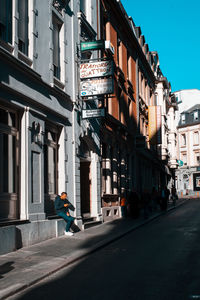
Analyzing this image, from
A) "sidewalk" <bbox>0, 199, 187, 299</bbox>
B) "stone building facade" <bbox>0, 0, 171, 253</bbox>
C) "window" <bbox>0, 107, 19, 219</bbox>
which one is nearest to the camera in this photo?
"sidewalk" <bbox>0, 199, 187, 299</bbox>

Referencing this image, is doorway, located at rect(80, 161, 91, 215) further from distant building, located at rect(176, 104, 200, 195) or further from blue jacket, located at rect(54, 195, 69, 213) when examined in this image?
distant building, located at rect(176, 104, 200, 195)

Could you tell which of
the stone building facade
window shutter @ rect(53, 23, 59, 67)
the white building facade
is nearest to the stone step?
the stone building facade

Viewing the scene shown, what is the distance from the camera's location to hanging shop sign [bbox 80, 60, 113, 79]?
624 inches

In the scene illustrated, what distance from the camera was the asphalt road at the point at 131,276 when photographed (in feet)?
20.4

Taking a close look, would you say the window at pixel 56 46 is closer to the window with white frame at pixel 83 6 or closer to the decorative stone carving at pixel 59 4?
the decorative stone carving at pixel 59 4

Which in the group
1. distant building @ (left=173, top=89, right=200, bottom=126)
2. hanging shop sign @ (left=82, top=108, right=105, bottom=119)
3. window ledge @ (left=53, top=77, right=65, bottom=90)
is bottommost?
hanging shop sign @ (left=82, top=108, right=105, bottom=119)

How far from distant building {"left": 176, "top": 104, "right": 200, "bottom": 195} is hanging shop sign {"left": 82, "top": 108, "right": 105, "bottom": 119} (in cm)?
5533

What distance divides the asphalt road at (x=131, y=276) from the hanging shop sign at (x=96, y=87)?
6.75 m

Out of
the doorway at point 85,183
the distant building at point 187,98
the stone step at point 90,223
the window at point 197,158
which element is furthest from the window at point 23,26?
the distant building at point 187,98

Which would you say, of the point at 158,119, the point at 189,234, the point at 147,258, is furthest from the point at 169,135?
the point at 147,258

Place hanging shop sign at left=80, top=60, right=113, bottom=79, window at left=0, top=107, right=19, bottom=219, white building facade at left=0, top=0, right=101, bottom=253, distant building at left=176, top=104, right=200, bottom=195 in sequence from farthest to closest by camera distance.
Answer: distant building at left=176, top=104, right=200, bottom=195 → hanging shop sign at left=80, top=60, right=113, bottom=79 → white building facade at left=0, top=0, right=101, bottom=253 → window at left=0, top=107, right=19, bottom=219

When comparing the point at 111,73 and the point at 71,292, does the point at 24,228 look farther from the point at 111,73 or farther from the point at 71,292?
the point at 111,73

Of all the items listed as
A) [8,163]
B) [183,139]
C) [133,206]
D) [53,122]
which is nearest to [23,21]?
[53,122]

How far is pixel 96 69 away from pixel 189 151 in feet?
189
